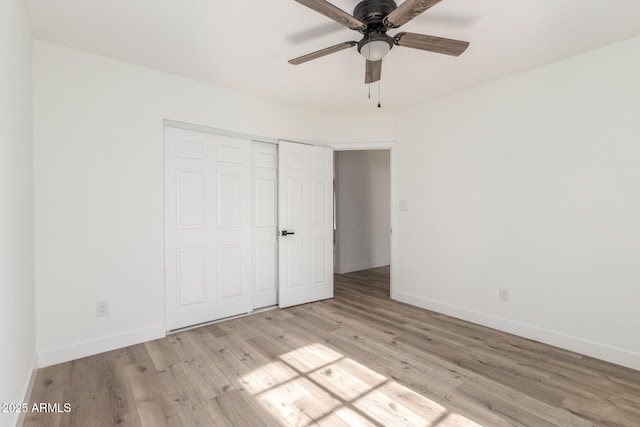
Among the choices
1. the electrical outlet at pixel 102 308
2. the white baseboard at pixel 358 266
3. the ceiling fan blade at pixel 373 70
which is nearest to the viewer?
the ceiling fan blade at pixel 373 70

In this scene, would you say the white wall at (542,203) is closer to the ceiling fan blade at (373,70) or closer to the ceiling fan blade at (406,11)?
the ceiling fan blade at (373,70)

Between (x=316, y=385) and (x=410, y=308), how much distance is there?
6.81 feet

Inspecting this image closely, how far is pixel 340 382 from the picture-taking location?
2.17 m

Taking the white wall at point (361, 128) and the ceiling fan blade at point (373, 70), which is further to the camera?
the white wall at point (361, 128)

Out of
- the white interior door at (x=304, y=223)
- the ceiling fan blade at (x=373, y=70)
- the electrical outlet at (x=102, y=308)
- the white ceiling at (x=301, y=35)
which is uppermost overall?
the white ceiling at (x=301, y=35)

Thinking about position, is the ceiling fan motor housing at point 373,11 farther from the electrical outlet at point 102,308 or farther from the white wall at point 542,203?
the electrical outlet at point 102,308

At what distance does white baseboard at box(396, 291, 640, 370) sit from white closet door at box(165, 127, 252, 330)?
2.36 meters

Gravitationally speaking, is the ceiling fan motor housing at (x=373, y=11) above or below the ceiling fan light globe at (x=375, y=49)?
above

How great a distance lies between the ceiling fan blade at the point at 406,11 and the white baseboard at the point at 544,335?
297 centimetres

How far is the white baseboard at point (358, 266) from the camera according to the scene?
19.3ft

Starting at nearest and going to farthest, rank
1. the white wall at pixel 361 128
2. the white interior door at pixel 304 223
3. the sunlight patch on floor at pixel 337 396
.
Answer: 1. the sunlight patch on floor at pixel 337 396
2. the white interior door at pixel 304 223
3. the white wall at pixel 361 128

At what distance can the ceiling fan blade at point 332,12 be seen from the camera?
1571 millimetres

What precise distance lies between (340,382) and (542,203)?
2463 mm

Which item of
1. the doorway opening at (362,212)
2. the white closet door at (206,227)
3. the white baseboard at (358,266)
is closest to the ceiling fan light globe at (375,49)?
the white closet door at (206,227)
